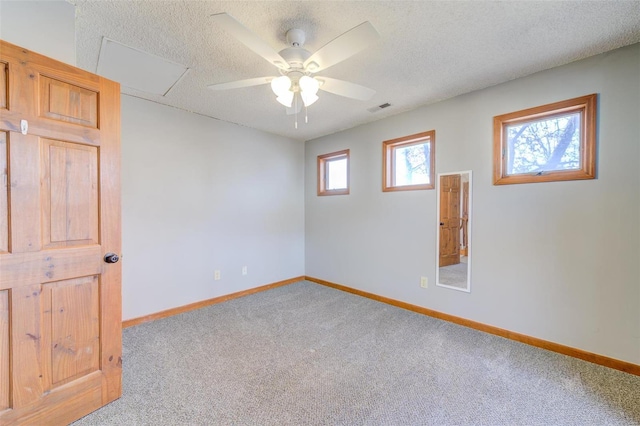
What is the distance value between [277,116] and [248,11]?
178 centimetres

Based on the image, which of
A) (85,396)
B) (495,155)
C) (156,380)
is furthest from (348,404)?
(495,155)

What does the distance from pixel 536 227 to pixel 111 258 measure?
3284 millimetres

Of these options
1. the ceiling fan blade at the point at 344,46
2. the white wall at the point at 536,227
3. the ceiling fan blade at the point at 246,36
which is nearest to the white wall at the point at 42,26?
the ceiling fan blade at the point at 246,36

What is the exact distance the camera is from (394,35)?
1812mm

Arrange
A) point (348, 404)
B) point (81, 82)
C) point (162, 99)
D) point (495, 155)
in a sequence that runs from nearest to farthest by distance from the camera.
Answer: point (81, 82)
point (348, 404)
point (495, 155)
point (162, 99)

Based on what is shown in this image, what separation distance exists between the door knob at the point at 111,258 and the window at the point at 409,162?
2.86 metres

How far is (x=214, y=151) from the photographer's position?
345cm

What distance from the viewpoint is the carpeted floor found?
5.10 ft

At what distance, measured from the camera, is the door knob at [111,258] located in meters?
1.62

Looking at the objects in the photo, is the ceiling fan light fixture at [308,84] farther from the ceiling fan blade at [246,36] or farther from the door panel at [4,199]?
the door panel at [4,199]

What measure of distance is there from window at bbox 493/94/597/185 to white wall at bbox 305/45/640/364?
0.06 meters

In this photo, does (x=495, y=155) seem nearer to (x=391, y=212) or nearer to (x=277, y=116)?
(x=391, y=212)

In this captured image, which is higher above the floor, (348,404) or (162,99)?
(162,99)

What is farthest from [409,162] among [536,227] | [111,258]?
[111,258]
